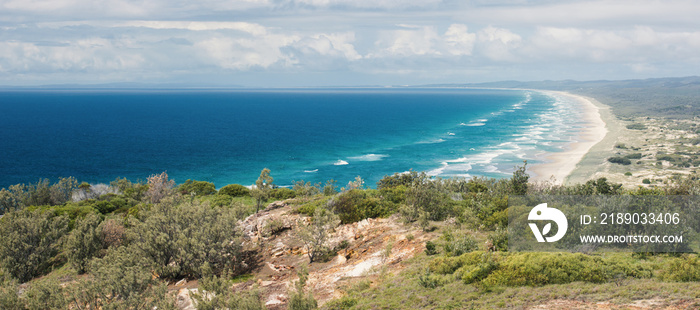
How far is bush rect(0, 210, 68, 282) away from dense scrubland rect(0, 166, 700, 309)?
0.08m

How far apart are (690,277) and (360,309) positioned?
11.7 metres

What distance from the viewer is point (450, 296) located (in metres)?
16.0

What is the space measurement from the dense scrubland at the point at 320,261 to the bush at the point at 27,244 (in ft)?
0.26

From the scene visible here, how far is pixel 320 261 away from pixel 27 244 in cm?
1985

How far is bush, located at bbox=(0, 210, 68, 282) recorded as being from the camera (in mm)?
27031

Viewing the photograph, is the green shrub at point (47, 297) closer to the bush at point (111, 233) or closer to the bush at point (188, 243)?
the bush at point (188, 243)

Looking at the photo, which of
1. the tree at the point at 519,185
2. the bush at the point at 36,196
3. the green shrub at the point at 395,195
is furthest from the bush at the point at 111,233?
the tree at the point at 519,185

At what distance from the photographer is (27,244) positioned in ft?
90.7

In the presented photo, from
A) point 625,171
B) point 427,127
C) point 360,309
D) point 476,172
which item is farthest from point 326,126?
point 360,309

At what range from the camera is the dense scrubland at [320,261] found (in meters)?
15.5

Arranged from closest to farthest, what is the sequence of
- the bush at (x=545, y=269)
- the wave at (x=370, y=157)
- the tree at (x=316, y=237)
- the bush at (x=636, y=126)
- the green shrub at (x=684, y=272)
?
1. the green shrub at (x=684, y=272)
2. the bush at (x=545, y=269)
3. the tree at (x=316, y=237)
4. the wave at (x=370, y=157)
5. the bush at (x=636, y=126)

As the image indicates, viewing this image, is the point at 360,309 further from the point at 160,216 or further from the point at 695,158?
the point at 695,158

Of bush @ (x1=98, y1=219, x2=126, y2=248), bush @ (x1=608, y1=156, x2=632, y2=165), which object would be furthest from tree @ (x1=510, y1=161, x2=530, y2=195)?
bush @ (x1=608, y1=156, x2=632, y2=165)
